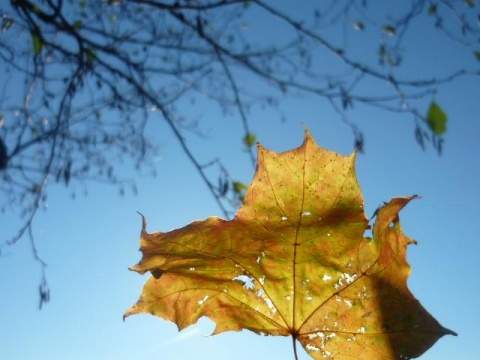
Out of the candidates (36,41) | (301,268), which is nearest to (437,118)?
(301,268)

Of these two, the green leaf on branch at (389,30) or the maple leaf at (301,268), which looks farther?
the green leaf on branch at (389,30)

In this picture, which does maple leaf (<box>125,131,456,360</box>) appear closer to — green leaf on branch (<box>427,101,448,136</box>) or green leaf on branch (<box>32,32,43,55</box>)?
green leaf on branch (<box>427,101,448,136</box>)

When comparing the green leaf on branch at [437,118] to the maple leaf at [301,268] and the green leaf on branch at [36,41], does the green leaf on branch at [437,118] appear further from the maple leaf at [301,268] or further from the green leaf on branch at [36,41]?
the green leaf on branch at [36,41]

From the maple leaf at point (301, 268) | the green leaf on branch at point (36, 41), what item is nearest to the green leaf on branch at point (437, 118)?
the maple leaf at point (301, 268)

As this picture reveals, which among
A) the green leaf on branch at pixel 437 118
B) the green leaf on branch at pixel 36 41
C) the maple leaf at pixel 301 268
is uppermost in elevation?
the green leaf on branch at pixel 36 41

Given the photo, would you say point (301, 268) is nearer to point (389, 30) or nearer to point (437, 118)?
point (437, 118)

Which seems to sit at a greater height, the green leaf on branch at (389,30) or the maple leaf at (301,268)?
the green leaf on branch at (389,30)

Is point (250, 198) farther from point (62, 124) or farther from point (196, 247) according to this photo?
point (62, 124)

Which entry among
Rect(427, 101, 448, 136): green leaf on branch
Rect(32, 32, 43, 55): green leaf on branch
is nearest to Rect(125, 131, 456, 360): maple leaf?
Rect(427, 101, 448, 136): green leaf on branch

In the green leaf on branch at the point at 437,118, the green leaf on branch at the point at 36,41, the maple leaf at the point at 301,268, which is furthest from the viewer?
the green leaf on branch at the point at 36,41
